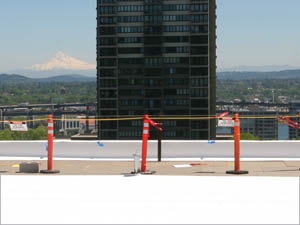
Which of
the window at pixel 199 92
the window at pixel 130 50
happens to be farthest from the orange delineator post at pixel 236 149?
the window at pixel 130 50

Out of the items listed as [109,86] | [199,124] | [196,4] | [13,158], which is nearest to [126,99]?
[109,86]

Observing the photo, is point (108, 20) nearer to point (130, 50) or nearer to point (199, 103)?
point (130, 50)

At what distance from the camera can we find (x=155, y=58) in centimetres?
16750

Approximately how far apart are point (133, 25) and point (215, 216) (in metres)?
167

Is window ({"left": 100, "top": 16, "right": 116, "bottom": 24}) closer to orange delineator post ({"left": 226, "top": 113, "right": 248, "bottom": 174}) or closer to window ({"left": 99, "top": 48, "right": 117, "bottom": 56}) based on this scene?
window ({"left": 99, "top": 48, "right": 117, "bottom": 56})

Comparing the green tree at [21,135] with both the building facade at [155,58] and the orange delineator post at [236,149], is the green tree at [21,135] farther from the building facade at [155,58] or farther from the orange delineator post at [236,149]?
the building facade at [155,58]

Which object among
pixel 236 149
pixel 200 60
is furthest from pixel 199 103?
pixel 236 149

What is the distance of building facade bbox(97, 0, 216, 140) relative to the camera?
16375 cm

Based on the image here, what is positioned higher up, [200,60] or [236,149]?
[200,60]

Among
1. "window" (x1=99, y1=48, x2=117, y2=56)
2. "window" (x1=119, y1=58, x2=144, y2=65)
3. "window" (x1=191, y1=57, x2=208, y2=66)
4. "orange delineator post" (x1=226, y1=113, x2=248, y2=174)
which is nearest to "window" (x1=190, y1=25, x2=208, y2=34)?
"window" (x1=191, y1=57, x2=208, y2=66)

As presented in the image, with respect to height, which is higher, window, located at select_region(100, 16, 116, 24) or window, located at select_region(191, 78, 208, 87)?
window, located at select_region(100, 16, 116, 24)

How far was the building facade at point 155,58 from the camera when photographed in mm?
163750

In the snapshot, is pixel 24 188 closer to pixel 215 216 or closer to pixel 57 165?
pixel 215 216

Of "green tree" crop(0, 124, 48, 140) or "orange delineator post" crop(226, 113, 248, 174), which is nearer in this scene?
"orange delineator post" crop(226, 113, 248, 174)
